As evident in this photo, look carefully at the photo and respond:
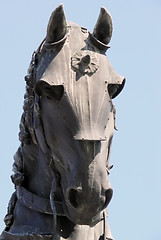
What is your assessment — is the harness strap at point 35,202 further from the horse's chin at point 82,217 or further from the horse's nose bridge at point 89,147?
the horse's nose bridge at point 89,147

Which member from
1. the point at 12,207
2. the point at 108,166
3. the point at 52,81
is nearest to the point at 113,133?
the point at 108,166

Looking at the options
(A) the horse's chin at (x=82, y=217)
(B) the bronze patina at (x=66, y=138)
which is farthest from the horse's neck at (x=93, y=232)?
(A) the horse's chin at (x=82, y=217)

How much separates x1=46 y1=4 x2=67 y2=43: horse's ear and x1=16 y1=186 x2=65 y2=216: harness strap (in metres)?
1.19

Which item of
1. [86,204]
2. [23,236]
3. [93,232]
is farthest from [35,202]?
[86,204]

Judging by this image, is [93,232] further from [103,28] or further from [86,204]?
[103,28]

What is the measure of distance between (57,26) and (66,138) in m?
0.88

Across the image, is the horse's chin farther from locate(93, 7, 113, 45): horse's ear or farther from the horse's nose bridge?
locate(93, 7, 113, 45): horse's ear

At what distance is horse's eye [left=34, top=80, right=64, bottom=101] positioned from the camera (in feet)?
20.8

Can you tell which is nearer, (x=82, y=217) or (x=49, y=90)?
(x=82, y=217)

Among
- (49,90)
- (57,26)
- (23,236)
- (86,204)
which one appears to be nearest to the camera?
(86,204)

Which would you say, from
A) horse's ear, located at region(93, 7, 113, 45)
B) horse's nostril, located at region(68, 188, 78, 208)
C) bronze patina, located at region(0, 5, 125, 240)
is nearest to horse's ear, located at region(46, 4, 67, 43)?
bronze patina, located at region(0, 5, 125, 240)

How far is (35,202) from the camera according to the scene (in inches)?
272

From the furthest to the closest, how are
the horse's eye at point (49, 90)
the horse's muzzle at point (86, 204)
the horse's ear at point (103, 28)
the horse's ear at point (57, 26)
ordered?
1. the horse's ear at point (103, 28)
2. the horse's ear at point (57, 26)
3. the horse's eye at point (49, 90)
4. the horse's muzzle at point (86, 204)

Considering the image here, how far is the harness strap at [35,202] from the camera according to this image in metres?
6.63
